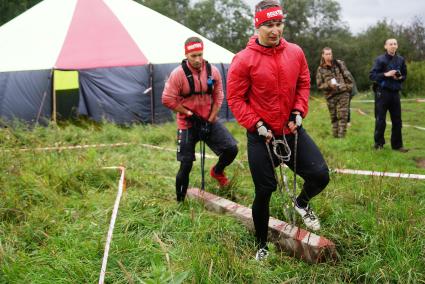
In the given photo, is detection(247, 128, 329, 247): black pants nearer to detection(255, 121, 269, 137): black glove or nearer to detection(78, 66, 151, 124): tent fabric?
detection(255, 121, 269, 137): black glove

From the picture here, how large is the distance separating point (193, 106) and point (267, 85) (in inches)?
62.2

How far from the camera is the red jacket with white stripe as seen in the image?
477 centimetres

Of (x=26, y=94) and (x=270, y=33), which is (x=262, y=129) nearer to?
(x=270, y=33)

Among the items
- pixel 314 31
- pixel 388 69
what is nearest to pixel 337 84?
pixel 388 69

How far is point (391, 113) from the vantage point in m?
7.35

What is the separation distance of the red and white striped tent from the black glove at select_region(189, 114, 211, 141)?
754 cm

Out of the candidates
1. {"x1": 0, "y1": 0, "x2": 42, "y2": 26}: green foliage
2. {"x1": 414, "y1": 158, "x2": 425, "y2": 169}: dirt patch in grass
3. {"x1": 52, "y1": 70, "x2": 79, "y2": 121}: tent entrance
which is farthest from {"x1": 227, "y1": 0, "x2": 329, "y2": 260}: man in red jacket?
{"x1": 0, "y1": 0, "x2": 42, "y2": 26}: green foliage

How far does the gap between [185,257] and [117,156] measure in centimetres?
480

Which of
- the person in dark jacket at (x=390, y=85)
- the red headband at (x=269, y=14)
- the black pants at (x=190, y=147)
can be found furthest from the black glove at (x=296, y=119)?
the person in dark jacket at (x=390, y=85)

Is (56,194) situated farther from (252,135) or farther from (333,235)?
(333,235)

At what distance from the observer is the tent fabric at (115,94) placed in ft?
40.2

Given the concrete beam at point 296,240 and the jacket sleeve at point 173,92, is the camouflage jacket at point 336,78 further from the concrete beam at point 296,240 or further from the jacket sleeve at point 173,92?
the concrete beam at point 296,240

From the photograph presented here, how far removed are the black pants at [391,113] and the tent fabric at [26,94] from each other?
8580 millimetres

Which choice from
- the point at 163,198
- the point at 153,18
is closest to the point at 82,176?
the point at 163,198
